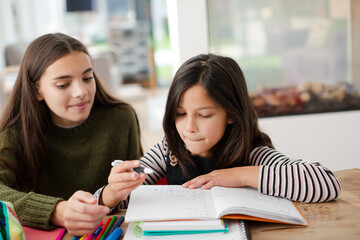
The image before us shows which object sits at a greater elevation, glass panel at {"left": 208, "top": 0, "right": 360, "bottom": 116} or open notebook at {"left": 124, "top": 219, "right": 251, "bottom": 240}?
glass panel at {"left": 208, "top": 0, "right": 360, "bottom": 116}

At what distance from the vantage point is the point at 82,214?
85 cm

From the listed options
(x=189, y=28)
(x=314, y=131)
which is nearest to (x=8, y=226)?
(x=189, y=28)

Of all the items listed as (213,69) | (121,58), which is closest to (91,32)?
(121,58)

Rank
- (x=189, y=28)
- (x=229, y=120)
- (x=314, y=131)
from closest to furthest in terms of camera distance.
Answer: (x=229, y=120), (x=189, y=28), (x=314, y=131)

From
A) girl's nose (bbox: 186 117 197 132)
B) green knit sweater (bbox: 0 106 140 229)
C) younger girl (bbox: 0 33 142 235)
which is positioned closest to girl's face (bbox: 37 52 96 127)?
younger girl (bbox: 0 33 142 235)

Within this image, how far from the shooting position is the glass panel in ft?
7.96

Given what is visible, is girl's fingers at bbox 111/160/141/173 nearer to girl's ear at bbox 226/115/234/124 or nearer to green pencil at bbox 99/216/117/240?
green pencil at bbox 99/216/117/240

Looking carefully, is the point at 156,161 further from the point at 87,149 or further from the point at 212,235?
the point at 212,235

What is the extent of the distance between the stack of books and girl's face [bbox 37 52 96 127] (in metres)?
0.46

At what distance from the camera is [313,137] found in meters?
2.41

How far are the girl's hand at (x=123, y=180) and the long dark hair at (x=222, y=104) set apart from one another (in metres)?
0.22

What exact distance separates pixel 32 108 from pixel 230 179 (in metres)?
0.68

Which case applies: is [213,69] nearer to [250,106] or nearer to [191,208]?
[250,106]

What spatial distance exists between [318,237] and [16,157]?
89cm
